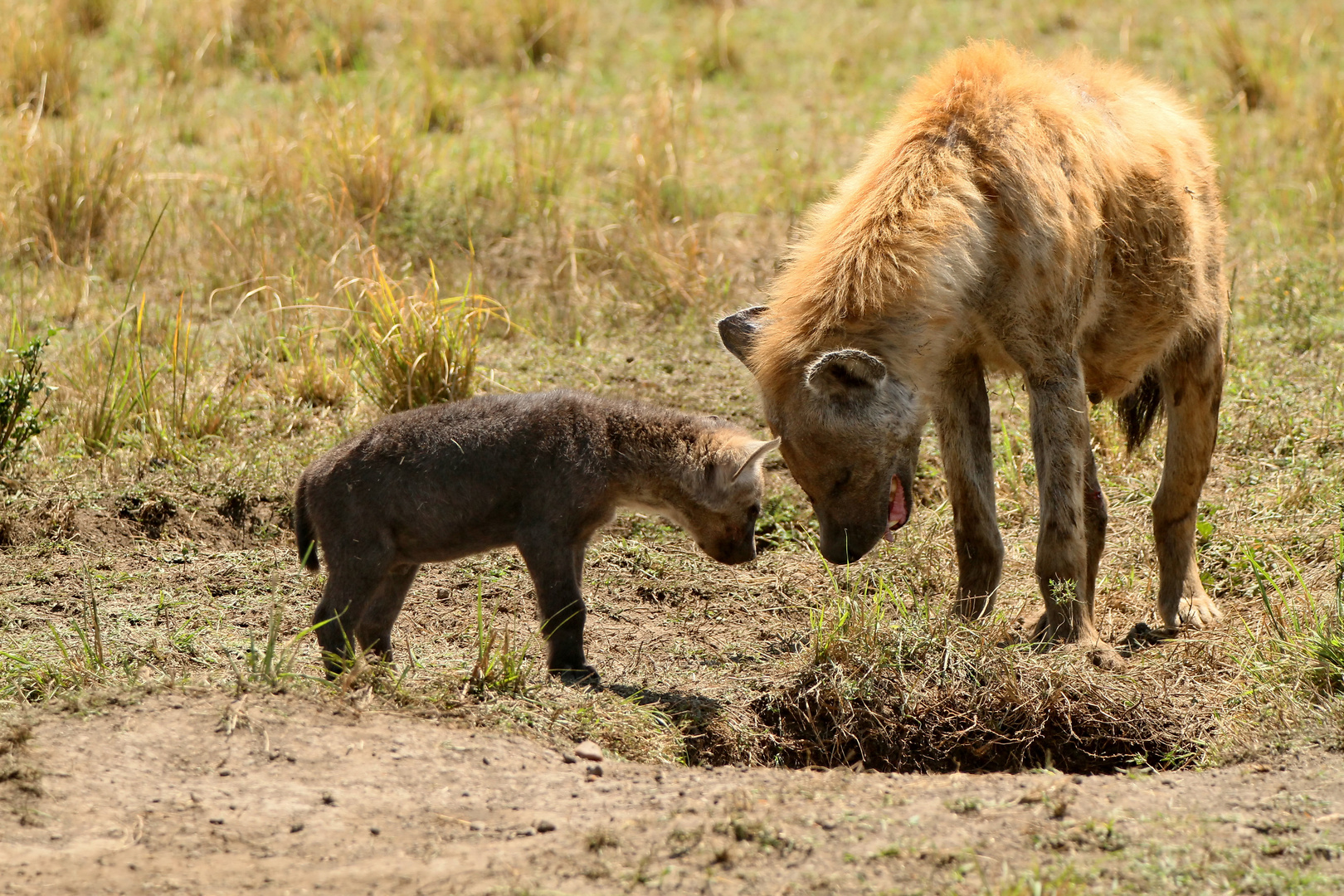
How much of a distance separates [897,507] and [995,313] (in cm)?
68

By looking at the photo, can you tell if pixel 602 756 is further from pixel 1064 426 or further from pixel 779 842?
pixel 1064 426

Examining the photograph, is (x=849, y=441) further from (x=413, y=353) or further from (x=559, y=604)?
(x=413, y=353)

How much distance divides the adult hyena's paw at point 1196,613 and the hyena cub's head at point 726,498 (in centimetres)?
172

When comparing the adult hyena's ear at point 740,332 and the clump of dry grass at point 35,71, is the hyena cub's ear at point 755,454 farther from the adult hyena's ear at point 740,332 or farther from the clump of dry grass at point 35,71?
the clump of dry grass at point 35,71

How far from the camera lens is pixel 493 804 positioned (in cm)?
332

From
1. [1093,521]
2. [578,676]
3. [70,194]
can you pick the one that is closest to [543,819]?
[578,676]

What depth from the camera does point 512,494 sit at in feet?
14.3

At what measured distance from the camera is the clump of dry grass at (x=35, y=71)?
9164 millimetres

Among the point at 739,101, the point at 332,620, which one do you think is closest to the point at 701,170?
the point at 739,101

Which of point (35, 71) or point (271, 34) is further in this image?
point (271, 34)

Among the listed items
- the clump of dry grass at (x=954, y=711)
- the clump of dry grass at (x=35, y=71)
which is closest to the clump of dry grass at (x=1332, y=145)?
the clump of dry grass at (x=954, y=711)

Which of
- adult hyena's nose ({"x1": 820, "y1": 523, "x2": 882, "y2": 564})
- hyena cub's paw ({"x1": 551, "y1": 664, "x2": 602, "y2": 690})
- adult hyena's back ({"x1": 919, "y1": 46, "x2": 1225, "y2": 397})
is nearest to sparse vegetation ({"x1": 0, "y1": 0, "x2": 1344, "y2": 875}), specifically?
hyena cub's paw ({"x1": 551, "y1": 664, "x2": 602, "y2": 690})

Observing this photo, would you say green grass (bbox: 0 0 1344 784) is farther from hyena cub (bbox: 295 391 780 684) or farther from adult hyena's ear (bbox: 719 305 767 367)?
adult hyena's ear (bbox: 719 305 767 367)

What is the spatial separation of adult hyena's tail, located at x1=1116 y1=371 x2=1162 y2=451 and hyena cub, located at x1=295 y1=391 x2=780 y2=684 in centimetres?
193
